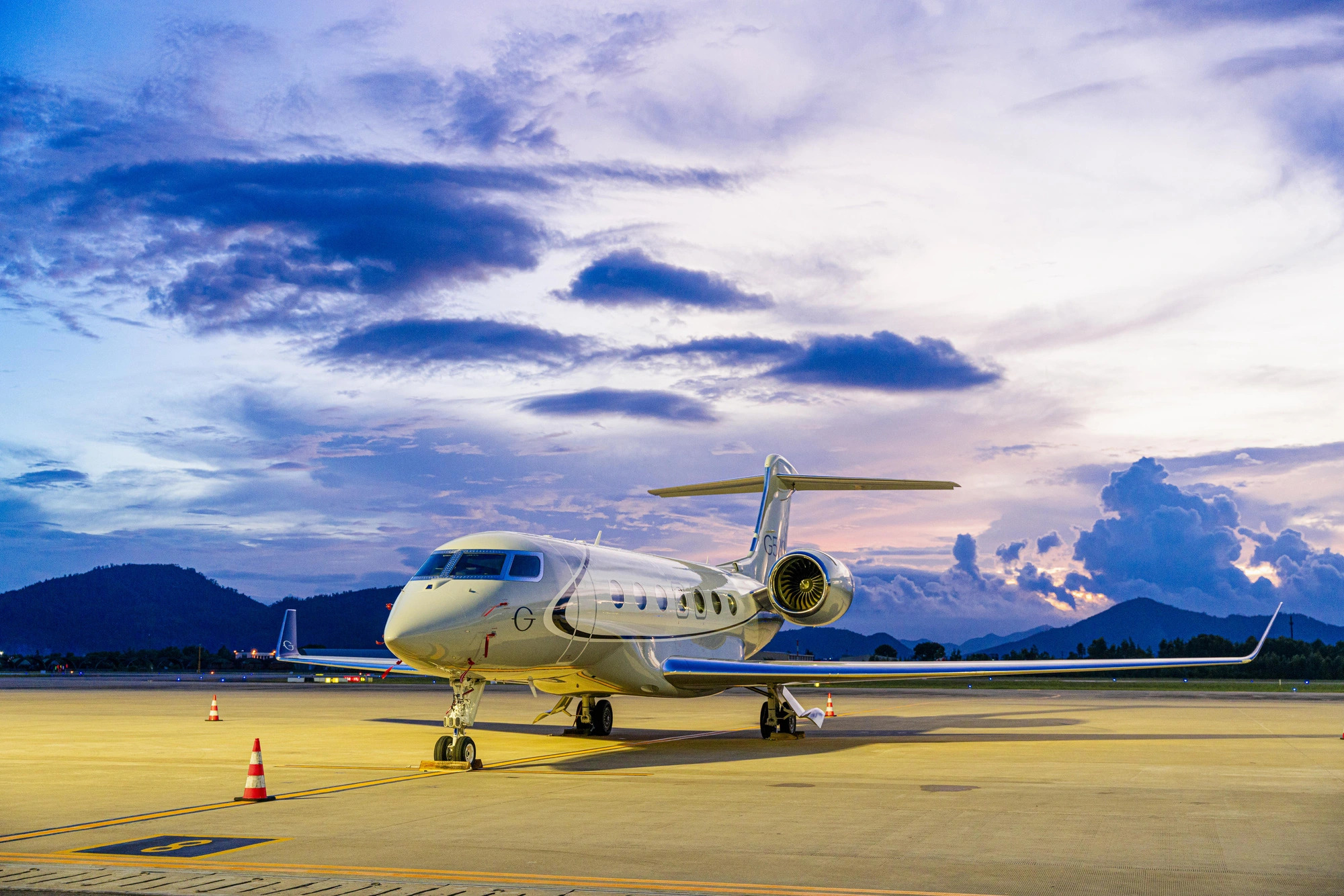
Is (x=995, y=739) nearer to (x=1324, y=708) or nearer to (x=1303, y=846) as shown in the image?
(x=1303, y=846)

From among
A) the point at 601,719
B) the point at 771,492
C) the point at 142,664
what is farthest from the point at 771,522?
the point at 142,664

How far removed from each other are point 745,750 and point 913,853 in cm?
1106

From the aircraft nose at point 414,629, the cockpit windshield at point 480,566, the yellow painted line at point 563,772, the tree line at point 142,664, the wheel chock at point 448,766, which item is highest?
the cockpit windshield at point 480,566

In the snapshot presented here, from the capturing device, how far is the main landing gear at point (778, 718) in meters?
23.2

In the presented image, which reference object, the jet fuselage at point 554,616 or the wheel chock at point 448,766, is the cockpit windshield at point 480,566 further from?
the wheel chock at point 448,766

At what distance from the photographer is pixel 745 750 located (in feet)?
68.0

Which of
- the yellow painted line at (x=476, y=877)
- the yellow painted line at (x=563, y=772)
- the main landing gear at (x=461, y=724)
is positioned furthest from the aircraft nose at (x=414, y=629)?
the yellow painted line at (x=476, y=877)

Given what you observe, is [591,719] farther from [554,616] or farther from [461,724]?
[461,724]

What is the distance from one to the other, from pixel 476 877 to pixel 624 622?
1167 cm

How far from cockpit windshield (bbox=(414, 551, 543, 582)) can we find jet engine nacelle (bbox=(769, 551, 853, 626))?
7.94 metres

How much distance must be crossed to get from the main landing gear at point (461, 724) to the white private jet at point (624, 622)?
2cm

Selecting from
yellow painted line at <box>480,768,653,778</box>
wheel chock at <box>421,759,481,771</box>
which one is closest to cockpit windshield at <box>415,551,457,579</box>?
wheel chock at <box>421,759,481,771</box>

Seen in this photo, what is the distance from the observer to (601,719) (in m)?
23.6

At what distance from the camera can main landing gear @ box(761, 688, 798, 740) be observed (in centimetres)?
2320
